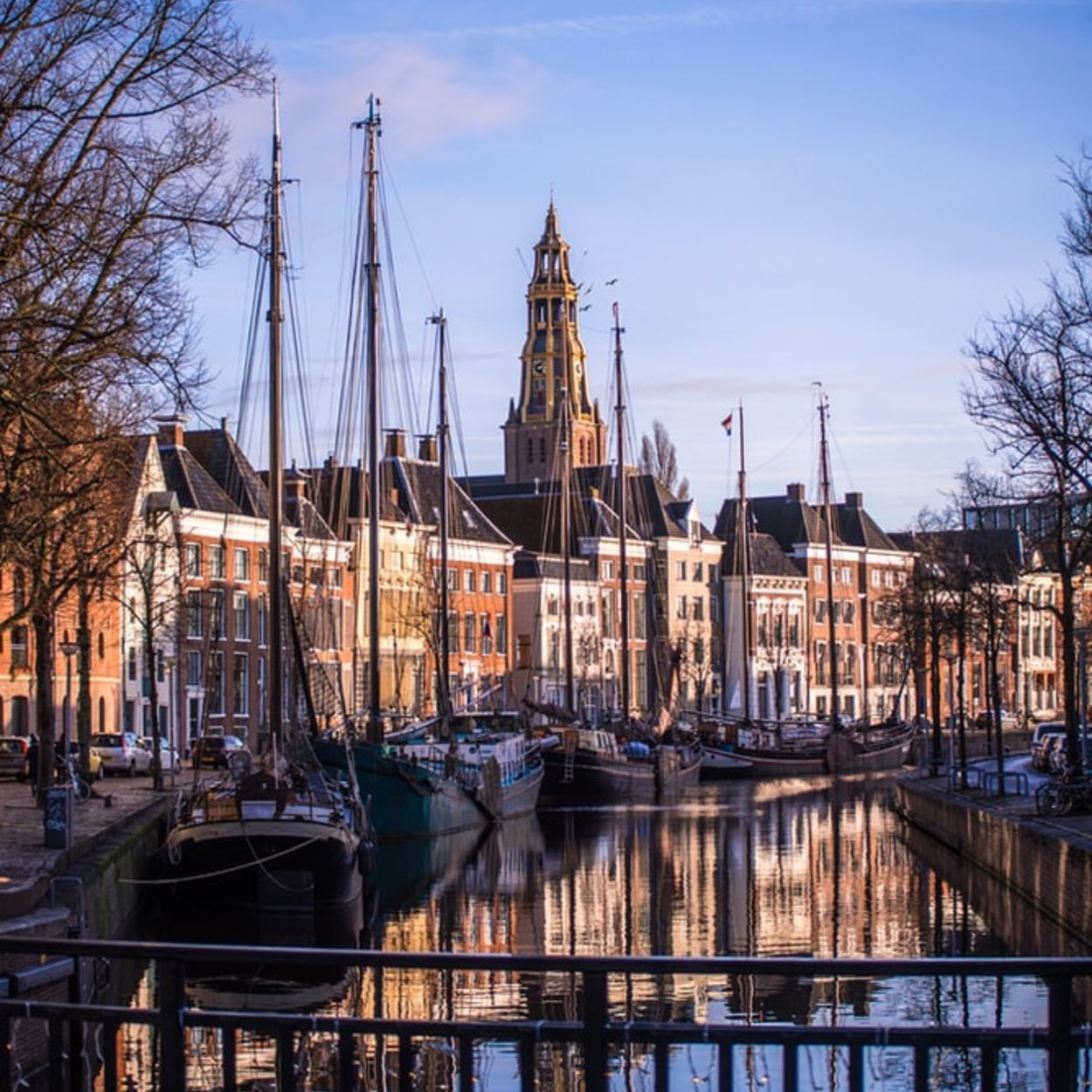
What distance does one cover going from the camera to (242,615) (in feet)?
306

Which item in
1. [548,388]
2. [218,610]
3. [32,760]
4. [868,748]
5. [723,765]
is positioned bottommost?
[723,765]

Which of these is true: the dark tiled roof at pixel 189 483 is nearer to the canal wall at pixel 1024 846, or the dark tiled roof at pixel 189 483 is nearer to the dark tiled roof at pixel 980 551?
the dark tiled roof at pixel 980 551

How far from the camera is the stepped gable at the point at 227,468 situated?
93188mm

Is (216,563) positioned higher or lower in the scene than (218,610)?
higher

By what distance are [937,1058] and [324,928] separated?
57.8ft

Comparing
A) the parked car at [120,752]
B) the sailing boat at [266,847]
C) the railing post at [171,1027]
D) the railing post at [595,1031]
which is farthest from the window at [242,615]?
the railing post at [595,1031]

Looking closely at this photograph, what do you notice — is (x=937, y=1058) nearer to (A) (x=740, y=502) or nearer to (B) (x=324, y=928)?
(B) (x=324, y=928)

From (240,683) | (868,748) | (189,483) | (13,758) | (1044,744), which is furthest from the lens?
(868,748)

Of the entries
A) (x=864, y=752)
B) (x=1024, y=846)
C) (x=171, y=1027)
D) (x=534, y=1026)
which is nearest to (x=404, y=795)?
(x=1024, y=846)

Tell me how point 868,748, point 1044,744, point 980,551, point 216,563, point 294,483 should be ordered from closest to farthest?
point 980,551, point 1044,744, point 216,563, point 294,483, point 868,748

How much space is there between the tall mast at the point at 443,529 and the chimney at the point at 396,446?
40934 millimetres

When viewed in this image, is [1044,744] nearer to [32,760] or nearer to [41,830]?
[32,760]

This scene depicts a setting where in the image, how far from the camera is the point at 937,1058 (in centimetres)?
2077

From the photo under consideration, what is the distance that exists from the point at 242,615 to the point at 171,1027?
83.7 m
